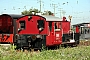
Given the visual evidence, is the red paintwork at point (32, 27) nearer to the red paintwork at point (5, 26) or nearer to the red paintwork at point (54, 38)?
the red paintwork at point (54, 38)

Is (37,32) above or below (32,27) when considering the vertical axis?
below

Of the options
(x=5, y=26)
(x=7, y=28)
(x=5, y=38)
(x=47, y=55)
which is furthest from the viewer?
(x=5, y=26)

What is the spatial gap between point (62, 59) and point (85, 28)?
2678cm

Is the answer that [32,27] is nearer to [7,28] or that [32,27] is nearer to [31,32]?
[31,32]

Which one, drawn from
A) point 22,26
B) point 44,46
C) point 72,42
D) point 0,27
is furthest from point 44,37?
point 0,27

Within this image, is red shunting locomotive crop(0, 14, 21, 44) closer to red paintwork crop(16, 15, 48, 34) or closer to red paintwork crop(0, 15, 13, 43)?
red paintwork crop(0, 15, 13, 43)

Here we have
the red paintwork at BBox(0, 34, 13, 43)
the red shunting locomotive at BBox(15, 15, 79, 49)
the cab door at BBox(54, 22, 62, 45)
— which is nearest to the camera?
the red shunting locomotive at BBox(15, 15, 79, 49)

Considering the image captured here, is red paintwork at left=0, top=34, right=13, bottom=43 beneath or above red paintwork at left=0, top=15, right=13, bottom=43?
beneath

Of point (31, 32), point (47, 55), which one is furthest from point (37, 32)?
point (47, 55)

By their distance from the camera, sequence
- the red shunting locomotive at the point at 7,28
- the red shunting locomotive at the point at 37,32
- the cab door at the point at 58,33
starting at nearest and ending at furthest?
the red shunting locomotive at the point at 37,32 < the cab door at the point at 58,33 < the red shunting locomotive at the point at 7,28

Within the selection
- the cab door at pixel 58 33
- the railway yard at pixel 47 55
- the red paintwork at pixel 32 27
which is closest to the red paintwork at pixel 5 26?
the red paintwork at pixel 32 27

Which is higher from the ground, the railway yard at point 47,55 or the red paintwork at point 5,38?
the railway yard at point 47,55

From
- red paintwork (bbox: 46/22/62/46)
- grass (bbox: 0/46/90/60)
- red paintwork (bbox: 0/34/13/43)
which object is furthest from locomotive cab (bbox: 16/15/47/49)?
grass (bbox: 0/46/90/60)

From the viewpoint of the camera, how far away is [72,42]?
23.7 metres
